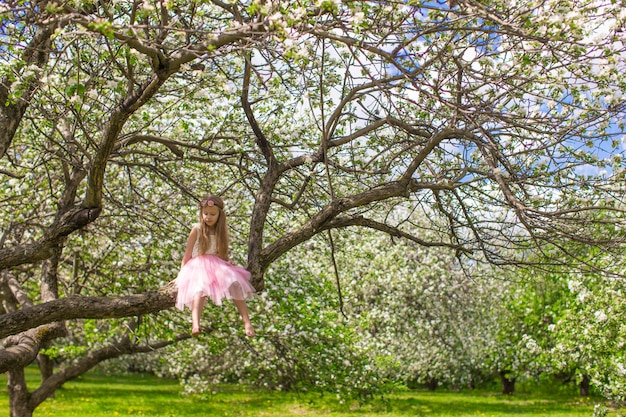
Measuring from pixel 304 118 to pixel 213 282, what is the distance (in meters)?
4.07

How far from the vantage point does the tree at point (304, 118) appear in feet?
16.3

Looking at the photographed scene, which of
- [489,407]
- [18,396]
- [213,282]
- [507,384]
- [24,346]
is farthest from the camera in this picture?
[507,384]

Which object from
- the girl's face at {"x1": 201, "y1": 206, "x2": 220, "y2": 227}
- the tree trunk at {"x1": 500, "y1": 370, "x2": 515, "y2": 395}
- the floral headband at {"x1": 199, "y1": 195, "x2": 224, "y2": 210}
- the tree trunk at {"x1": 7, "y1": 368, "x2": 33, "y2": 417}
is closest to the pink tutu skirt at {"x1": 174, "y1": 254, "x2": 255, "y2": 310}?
the girl's face at {"x1": 201, "y1": 206, "x2": 220, "y2": 227}

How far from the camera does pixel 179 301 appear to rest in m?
5.54

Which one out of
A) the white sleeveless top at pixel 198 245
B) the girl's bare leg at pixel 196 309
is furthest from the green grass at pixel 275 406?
the girl's bare leg at pixel 196 309

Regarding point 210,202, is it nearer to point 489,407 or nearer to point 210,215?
point 210,215

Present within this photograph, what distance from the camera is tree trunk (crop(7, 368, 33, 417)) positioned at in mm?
11562

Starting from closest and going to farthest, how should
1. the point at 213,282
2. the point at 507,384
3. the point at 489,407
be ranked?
the point at 213,282, the point at 489,407, the point at 507,384

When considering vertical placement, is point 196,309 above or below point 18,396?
above

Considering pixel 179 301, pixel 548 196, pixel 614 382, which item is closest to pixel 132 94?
pixel 179 301

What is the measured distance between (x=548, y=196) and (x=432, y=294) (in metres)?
15.7

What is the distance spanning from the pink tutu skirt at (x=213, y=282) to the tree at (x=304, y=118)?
136mm

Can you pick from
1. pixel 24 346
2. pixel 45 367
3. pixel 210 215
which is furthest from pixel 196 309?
pixel 45 367

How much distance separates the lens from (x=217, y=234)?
A: 6449 millimetres
